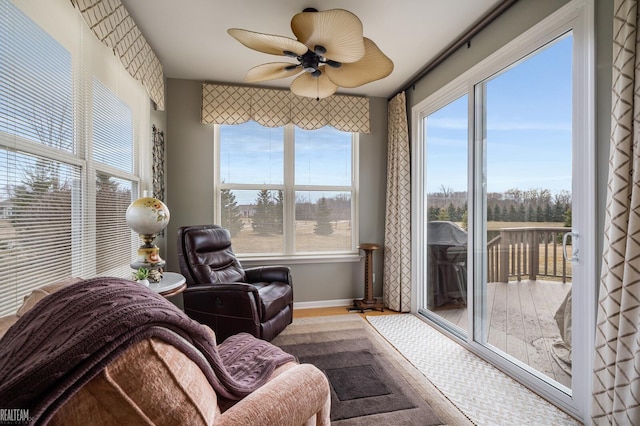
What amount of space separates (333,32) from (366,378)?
7.30 feet

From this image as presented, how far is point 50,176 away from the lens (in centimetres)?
158

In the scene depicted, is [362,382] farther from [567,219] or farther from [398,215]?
[398,215]

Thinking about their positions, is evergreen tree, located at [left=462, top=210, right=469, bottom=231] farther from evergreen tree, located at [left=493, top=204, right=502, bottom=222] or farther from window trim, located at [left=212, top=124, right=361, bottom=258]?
window trim, located at [left=212, top=124, right=361, bottom=258]

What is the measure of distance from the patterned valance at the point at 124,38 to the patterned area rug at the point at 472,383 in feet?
9.97

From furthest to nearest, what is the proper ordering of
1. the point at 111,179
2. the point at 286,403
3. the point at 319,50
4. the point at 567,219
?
the point at 111,179 → the point at 319,50 → the point at 567,219 → the point at 286,403

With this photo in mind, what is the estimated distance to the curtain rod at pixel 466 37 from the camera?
88.4 inches

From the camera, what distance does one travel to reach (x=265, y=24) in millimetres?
2512

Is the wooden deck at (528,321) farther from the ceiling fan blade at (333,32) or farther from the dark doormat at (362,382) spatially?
the ceiling fan blade at (333,32)

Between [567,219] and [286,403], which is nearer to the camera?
[286,403]

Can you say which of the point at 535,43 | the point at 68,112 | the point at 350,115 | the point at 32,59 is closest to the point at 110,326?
the point at 32,59

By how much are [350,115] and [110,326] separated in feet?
12.0

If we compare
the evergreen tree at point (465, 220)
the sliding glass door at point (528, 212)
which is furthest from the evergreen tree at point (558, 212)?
the evergreen tree at point (465, 220)

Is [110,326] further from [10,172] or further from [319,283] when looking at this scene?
[319,283]
